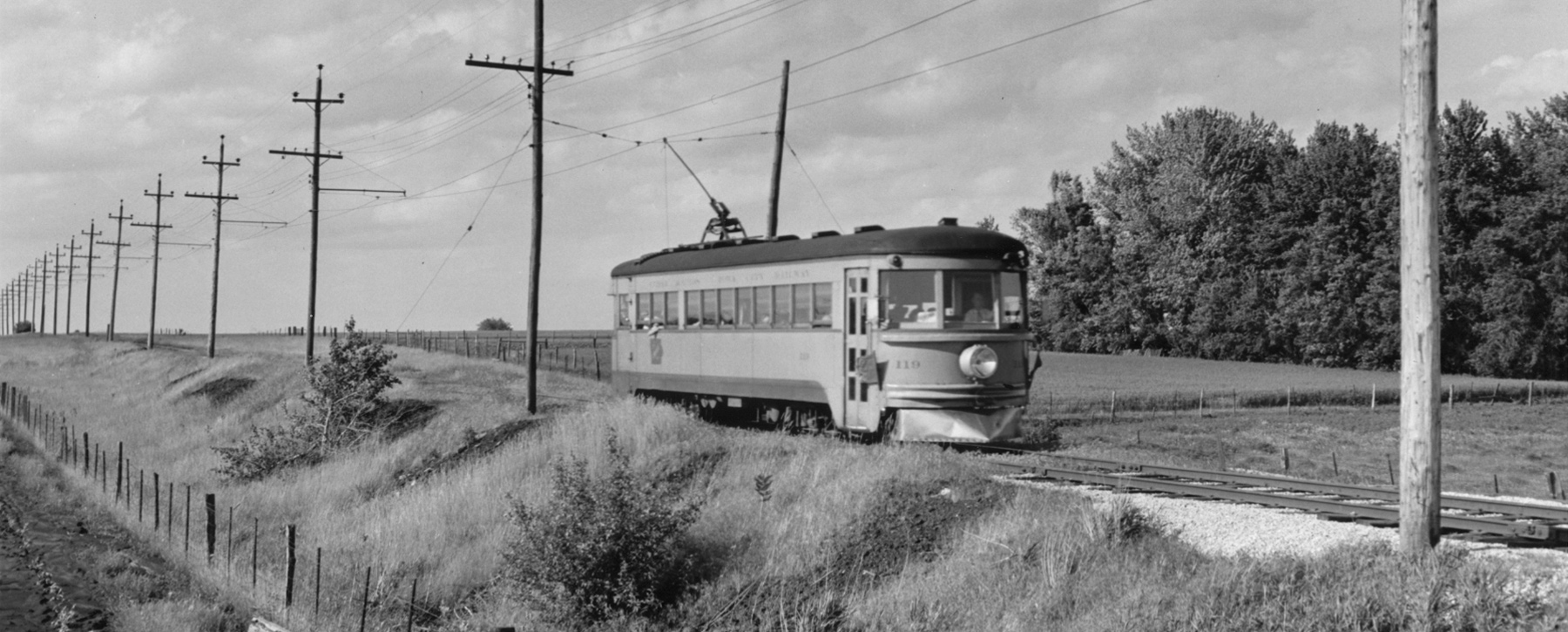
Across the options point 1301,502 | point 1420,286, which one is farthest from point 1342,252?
point 1420,286

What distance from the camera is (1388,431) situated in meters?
36.9

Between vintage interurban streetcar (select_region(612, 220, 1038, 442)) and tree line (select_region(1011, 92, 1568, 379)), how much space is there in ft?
122

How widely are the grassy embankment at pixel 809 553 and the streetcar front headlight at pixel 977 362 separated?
217cm

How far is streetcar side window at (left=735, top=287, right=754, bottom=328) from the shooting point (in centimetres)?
2084

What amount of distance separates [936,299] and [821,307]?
1.74 m

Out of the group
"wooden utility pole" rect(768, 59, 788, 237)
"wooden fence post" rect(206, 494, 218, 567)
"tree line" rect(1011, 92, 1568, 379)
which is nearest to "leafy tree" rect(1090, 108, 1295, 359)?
"tree line" rect(1011, 92, 1568, 379)

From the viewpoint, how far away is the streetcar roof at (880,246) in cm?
1822

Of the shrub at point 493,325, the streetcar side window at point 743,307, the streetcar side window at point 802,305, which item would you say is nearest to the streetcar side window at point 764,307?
the streetcar side window at point 743,307

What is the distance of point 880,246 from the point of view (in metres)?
18.3

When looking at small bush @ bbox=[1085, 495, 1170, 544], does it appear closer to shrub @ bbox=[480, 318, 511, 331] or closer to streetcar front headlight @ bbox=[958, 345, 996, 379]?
streetcar front headlight @ bbox=[958, 345, 996, 379]

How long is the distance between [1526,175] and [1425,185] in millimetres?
55796

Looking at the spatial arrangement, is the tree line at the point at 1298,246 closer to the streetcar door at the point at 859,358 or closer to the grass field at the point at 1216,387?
the grass field at the point at 1216,387

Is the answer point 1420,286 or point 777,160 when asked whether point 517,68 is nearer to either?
point 777,160

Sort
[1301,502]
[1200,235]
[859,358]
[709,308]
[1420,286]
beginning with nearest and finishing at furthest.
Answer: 1. [1420,286]
2. [1301,502]
3. [859,358]
4. [709,308]
5. [1200,235]
